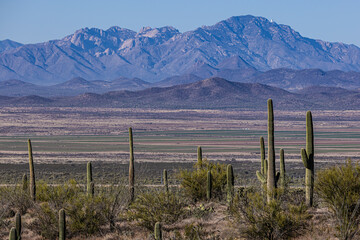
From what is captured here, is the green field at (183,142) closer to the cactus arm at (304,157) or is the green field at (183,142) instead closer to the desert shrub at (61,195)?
the desert shrub at (61,195)

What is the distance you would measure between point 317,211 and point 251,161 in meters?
38.5

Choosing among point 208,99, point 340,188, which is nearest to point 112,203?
point 340,188

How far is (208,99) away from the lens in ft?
558

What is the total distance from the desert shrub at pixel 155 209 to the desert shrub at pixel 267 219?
2857 millimetres

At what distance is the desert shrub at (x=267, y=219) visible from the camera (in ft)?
50.6

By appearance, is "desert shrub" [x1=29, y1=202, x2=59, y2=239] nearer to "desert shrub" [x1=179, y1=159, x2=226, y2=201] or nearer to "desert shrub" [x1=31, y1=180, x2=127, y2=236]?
"desert shrub" [x1=31, y1=180, x2=127, y2=236]

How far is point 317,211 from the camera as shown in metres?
18.6

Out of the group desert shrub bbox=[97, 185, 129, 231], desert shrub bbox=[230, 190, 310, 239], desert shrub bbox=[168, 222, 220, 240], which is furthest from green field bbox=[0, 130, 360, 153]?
desert shrub bbox=[230, 190, 310, 239]

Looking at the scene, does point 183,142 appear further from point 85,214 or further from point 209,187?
point 85,214

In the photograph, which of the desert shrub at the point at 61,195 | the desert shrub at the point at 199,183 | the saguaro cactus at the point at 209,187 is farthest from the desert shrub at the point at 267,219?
the desert shrub at the point at 199,183

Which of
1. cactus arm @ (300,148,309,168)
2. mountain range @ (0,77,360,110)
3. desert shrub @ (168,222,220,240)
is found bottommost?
desert shrub @ (168,222,220,240)

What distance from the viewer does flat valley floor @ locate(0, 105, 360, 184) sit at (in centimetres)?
5069

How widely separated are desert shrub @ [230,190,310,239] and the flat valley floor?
4.78 metres

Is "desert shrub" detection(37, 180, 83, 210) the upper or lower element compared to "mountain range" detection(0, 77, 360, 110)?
lower
